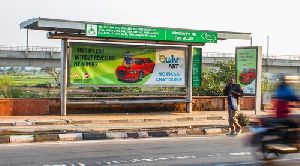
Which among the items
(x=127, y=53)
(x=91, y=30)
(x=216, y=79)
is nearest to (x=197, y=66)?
(x=127, y=53)

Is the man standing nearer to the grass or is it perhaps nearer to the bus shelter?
the bus shelter

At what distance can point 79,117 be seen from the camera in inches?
738

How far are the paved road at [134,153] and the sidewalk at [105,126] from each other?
0.89 meters

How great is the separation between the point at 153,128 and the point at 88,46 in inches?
206

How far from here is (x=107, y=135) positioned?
1471 centimetres

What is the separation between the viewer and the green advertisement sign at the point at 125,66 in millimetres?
19734

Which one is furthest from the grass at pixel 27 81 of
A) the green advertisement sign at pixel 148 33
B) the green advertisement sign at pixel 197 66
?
the green advertisement sign at pixel 148 33

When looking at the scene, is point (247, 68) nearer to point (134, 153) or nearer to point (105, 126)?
point (105, 126)

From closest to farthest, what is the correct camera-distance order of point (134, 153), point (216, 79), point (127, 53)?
point (134, 153)
point (127, 53)
point (216, 79)

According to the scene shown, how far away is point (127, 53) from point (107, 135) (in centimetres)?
662

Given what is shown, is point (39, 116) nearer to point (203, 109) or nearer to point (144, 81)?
point (144, 81)

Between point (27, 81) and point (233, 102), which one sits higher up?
point (27, 81)

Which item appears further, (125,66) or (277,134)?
(125,66)

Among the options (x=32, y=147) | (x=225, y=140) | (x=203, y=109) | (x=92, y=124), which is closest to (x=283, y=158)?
(x=225, y=140)
